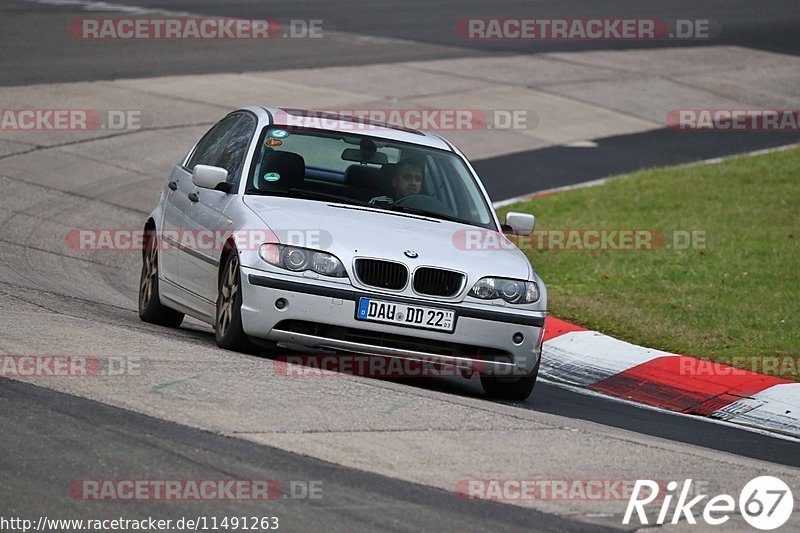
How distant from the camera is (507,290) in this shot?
27.6ft

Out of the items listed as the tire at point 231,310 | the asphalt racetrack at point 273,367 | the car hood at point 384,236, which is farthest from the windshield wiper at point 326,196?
the asphalt racetrack at point 273,367

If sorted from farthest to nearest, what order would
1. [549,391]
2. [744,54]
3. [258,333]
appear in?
1. [744,54]
2. [549,391]
3. [258,333]

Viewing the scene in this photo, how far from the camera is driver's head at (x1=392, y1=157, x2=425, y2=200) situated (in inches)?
367

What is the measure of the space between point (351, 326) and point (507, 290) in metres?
0.99

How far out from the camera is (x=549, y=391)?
31.5 ft

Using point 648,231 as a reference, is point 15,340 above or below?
above

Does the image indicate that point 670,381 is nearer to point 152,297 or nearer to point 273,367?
point 273,367

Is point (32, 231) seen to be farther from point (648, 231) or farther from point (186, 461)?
point (186, 461)

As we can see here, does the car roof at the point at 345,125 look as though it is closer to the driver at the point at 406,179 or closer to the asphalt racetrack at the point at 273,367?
the driver at the point at 406,179

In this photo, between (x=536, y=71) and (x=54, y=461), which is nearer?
(x=54, y=461)

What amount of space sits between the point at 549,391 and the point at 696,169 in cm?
978

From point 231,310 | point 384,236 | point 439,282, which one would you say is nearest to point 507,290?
point 439,282

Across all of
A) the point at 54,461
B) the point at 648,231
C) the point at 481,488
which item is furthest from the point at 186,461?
the point at 648,231

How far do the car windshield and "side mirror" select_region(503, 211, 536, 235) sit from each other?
131 millimetres
